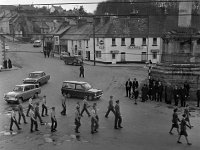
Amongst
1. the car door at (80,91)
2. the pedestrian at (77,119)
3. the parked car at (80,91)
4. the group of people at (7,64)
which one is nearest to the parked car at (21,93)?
the parked car at (80,91)

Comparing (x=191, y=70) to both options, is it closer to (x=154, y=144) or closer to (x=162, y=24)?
(x=154, y=144)

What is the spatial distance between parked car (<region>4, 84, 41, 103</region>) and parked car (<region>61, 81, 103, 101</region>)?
255 cm

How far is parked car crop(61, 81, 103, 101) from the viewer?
26705 millimetres

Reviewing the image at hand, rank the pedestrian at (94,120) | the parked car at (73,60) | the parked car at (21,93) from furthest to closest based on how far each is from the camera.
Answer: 1. the parked car at (73,60)
2. the parked car at (21,93)
3. the pedestrian at (94,120)

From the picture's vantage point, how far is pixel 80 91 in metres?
27.1

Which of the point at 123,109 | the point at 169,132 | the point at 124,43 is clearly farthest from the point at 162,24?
the point at 169,132

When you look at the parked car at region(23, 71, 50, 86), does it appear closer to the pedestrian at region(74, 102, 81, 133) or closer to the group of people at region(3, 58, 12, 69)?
the group of people at region(3, 58, 12, 69)

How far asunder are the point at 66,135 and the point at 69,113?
15.7ft

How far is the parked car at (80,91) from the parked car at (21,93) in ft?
8.36

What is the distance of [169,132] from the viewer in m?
18.7

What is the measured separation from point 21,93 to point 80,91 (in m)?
4.92

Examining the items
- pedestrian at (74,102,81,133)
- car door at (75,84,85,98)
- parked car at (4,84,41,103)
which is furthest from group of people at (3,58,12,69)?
pedestrian at (74,102,81,133)

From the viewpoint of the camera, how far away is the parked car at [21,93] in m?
25.2

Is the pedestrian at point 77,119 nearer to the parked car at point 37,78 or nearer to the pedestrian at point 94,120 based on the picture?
the pedestrian at point 94,120
